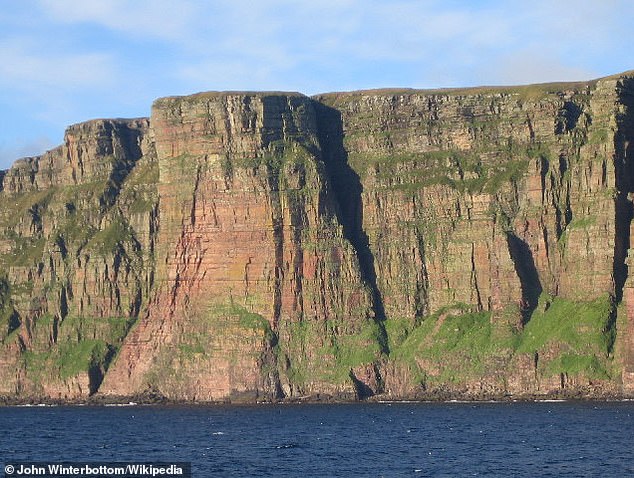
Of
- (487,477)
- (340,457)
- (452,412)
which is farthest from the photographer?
(452,412)

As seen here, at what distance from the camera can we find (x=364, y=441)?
15950cm

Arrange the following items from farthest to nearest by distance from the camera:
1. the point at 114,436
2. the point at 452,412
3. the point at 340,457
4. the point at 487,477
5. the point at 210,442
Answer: the point at 452,412 → the point at 114,436 → the point at 210,442 → the point at 340,457 → the point at 487,477

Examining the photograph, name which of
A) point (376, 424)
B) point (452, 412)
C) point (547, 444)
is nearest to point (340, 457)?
point (547, 444)

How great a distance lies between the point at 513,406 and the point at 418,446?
42.4m

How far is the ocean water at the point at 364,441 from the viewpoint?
13650cm

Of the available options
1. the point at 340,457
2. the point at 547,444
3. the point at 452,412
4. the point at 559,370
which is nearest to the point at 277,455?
the point at 340,457

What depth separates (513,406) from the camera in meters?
193

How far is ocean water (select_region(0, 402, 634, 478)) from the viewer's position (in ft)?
448

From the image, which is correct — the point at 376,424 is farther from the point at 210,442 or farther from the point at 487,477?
the point at 487,477

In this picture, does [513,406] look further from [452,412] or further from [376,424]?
[376,424]

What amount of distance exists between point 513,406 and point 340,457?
5107 cm

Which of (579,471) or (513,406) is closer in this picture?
(579,471)

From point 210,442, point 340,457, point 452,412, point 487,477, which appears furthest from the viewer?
point 452,412

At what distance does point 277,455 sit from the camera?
150 metres
